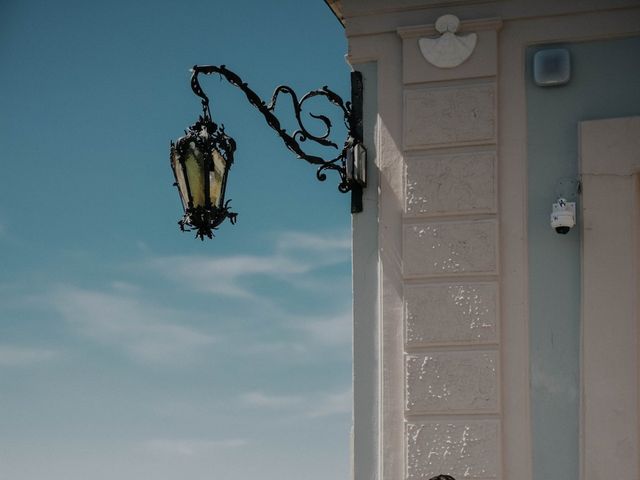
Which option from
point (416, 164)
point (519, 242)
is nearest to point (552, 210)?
A: point (519, 242)

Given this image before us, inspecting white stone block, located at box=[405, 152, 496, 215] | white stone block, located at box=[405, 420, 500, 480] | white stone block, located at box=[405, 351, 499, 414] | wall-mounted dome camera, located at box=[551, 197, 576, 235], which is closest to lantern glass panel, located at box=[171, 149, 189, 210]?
white stone block, located at box=[405, 152, 496, 215]

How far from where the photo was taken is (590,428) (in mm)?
8375

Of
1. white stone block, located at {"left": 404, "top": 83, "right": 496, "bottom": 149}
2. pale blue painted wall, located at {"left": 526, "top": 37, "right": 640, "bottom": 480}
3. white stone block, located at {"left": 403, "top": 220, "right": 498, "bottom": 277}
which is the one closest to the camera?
pale blue painted wall, located at {"left": 526, "top": 37, "right": 640, "bottom": 480}

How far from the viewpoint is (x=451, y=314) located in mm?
8734

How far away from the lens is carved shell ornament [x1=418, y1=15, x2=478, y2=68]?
899 centimetres

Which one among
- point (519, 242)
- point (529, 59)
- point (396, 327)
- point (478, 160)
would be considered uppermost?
point (529, 59)

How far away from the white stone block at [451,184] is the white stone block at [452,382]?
943 millimetres

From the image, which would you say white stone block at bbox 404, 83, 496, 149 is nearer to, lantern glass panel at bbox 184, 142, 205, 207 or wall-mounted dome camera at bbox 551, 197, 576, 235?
wall-mounted dome camera at bbox 551, 197, 576, 235

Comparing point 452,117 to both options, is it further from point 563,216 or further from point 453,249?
point 563,216

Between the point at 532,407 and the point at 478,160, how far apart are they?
5.30 feet

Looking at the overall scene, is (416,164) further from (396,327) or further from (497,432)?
(497,432)

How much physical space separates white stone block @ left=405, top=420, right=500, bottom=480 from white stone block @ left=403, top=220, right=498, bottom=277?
Answer: 0.98 m

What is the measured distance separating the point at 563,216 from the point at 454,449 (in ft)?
5.25

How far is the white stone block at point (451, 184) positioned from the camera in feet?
29.0
